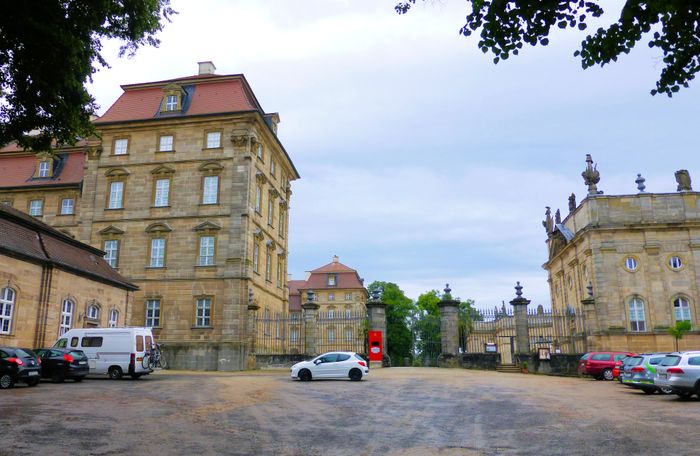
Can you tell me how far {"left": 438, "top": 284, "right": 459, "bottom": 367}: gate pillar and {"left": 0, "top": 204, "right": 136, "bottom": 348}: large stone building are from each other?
60.1 ft

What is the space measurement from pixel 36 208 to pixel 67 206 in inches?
107

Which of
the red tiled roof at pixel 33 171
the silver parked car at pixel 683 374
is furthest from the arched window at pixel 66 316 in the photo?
the silver parked car at pixel 683 374

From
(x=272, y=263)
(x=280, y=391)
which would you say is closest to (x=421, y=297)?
(x=272, y=263)

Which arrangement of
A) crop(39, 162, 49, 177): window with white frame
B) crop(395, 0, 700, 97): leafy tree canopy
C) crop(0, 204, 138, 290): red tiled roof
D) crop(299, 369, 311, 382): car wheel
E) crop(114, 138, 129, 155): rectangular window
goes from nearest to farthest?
crop(395, 0, 700, 97): leafy tree canopy → crop(299, 369, 311, 382): car wheel → crop(0, 204, 138, 290): red tiled roof → crop(114, 138, 129, 155): rectangular window → crop(39, 162, 49, 177): window with white frame

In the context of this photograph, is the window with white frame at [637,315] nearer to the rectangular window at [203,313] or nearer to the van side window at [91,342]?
the rectangular window at [203,313]

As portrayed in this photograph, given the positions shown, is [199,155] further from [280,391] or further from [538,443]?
[538,443]

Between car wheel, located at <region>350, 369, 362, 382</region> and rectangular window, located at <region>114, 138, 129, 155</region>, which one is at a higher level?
rectangular window, located at <region>114, 138, 129, 155</region>

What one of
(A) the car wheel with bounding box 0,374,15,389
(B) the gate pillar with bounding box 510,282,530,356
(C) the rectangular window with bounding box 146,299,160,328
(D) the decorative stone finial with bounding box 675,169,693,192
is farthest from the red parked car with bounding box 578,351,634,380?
(C) the rectangular window with bounding box 146,299,160,328

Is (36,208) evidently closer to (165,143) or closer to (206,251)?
(165,143)

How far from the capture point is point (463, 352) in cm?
3356

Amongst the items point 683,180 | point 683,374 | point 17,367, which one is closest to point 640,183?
point 683,180

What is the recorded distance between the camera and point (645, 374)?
18328 millimetres

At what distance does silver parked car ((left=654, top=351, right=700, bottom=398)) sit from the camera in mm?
16234

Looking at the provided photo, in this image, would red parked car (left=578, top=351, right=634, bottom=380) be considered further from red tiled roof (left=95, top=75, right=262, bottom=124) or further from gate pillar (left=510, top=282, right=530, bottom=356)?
red tiled roof (left=95, top=75, right=262, bottom=124)
